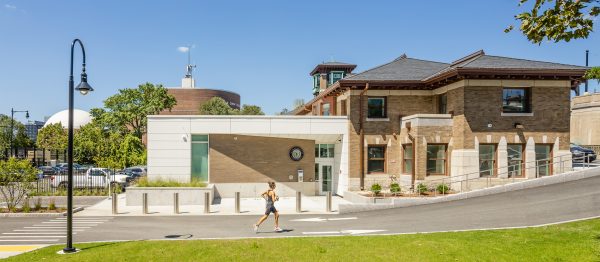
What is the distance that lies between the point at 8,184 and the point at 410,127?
70.9 ft

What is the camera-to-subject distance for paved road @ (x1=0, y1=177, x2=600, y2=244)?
15.2m

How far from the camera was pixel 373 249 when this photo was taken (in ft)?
37.2

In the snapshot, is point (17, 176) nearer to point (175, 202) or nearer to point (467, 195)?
point (175, 202)

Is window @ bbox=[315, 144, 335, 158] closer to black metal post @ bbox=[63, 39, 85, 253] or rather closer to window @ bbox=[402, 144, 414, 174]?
window @ bbox=[402, 144, 414, 174]

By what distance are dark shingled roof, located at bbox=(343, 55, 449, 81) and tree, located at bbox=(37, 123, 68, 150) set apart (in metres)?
59.8

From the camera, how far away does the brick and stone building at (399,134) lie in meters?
23.8

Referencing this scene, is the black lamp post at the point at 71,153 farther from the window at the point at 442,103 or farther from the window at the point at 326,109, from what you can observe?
the window at the point at 326,109

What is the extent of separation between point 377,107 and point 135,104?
42524 mm

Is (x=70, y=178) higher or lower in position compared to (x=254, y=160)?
higher

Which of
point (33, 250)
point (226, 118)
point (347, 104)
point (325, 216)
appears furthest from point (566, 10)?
point (226, 118)

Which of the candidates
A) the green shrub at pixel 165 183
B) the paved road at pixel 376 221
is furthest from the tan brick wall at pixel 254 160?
the paved road at pixel 376 221

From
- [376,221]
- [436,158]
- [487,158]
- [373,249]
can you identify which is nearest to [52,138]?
[436,158]

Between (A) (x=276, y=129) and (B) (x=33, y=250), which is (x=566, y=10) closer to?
(B) (x=33, y=250)

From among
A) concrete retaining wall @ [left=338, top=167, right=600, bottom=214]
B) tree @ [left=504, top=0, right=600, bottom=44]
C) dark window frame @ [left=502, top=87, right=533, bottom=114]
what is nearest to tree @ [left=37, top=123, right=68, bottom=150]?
concrete retaining wall @ [left=338, top=167, right=600, bottom=214]
